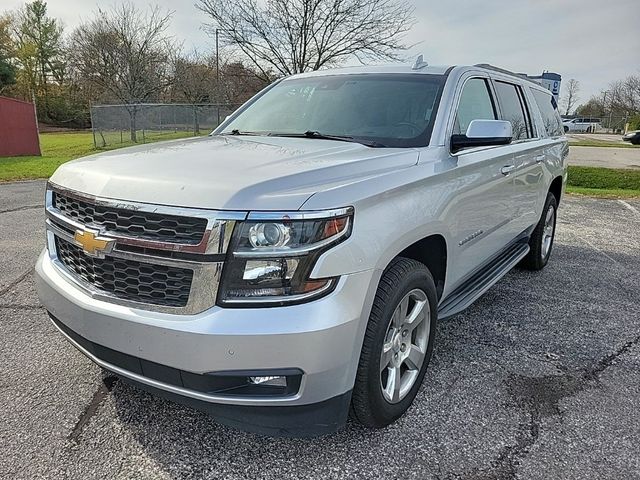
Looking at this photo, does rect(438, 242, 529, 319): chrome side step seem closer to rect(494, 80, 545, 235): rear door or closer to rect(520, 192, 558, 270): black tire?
rect(494, 80, 545, 235): rear door

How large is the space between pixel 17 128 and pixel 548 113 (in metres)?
19.9

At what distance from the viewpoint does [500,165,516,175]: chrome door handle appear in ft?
12.7

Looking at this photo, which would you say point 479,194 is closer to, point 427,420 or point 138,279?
point 427,420

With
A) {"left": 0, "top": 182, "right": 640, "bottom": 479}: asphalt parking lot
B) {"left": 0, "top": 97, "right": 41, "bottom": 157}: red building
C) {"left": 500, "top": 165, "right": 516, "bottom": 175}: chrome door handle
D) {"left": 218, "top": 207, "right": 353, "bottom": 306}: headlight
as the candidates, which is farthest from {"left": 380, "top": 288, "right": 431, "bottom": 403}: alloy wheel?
{"left": 0, "top": 97, "right": 41, "bottom": 157}: red building

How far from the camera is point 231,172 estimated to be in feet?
7.34

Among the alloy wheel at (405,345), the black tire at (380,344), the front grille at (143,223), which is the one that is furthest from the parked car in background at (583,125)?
the front grille at (143,223)

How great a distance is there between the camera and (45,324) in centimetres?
383

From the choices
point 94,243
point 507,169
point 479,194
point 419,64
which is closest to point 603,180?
point 507,169

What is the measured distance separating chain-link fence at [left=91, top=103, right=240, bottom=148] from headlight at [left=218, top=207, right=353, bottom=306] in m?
22.0

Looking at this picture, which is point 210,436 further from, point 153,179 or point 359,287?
point 153,179

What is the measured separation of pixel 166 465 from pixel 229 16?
19426 mm

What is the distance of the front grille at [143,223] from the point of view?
200 cm

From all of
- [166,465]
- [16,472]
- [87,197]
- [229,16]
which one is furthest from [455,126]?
[229,16]

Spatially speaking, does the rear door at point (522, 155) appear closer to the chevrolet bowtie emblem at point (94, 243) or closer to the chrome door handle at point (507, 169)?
the chrome door handle at point (507, 169)
